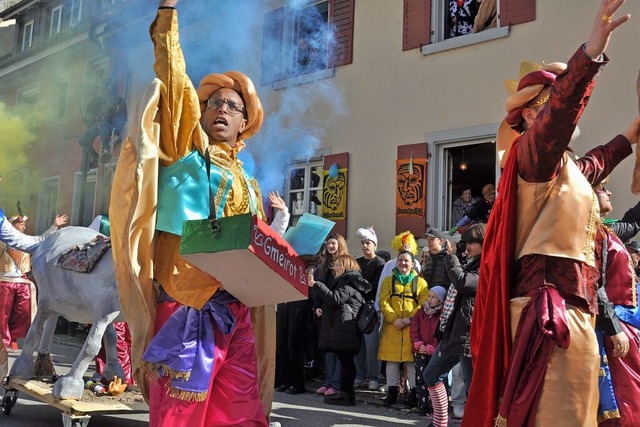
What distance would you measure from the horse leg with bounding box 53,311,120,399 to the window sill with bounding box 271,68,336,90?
6.86 m

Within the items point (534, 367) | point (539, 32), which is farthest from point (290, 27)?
point (534, 367)

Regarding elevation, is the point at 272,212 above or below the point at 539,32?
below

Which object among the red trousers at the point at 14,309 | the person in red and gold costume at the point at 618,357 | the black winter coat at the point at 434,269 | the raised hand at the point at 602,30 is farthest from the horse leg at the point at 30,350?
the raised hand at the point at 602,30

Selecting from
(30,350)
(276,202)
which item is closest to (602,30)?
(276,202)

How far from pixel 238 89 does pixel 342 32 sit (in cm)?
807

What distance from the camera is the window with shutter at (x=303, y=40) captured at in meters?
11.4

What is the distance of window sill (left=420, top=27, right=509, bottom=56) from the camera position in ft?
30.5

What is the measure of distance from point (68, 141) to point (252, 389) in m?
16.6

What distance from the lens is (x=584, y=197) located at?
8.90 ft

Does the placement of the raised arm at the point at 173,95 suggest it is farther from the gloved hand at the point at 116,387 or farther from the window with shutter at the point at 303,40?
the window with shutter at the point at 303,40

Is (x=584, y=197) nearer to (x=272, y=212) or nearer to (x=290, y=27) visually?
(x=272, y=212)

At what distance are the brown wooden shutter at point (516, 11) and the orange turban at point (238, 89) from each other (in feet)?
21.2

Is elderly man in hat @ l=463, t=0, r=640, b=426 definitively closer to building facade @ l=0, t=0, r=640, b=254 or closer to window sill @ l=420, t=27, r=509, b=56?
building facade @ l=0, t=0, r=640, b=254

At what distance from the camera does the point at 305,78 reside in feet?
38.2
